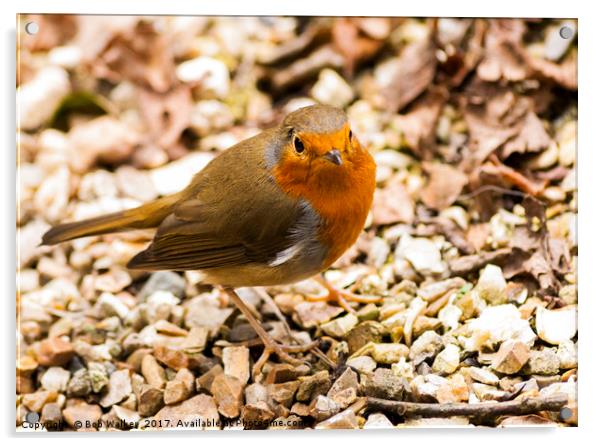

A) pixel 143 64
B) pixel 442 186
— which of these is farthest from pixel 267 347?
pixel 143 64

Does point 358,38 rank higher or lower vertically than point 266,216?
higher

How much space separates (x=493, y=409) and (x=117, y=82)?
2.36 m

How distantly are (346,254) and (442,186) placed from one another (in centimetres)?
54

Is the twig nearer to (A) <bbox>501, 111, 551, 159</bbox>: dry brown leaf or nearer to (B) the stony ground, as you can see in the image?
(B) the stony ground

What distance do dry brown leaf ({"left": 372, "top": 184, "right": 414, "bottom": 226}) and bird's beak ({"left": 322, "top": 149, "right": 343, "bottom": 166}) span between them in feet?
3.15

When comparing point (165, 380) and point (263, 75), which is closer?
point (165, 380)

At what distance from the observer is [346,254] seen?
412cm

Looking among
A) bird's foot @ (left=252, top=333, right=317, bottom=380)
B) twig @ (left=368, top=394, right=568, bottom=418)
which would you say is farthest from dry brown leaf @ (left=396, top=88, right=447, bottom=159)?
twig @ (left=368, top=394, right=568, bottom=418)

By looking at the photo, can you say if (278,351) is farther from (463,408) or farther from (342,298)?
(463,408)

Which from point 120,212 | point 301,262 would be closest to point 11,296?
point 120,212

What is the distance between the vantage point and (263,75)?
457 centimetres

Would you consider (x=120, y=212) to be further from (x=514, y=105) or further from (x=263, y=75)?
(x=514, y=105)

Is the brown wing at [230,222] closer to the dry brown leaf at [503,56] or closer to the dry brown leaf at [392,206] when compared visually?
the dry brown leaf at [392,206]

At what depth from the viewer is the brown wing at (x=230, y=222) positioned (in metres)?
3.61
